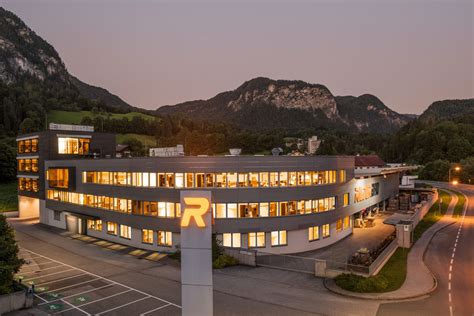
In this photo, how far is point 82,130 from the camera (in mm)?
61906

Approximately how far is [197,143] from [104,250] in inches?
5019

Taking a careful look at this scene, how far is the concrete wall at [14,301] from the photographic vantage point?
984 inches

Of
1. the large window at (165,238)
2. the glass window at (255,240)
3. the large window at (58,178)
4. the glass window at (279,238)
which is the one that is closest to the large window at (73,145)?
the large window at (58,178)

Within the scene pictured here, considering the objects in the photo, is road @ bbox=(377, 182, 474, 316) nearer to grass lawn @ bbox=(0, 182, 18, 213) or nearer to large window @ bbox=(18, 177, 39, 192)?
large window @ bbox=(18, 177, 39, 192)

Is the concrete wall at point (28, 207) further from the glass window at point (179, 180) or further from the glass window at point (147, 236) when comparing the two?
the glass window at point (179, 180)

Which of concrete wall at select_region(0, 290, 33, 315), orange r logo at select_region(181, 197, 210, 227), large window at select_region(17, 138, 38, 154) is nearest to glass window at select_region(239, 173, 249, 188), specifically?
concrete wall at select_region(0, 290, 33, 315)

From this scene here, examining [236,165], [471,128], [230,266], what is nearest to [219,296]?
[230,266]

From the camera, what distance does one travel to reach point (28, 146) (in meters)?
63.0

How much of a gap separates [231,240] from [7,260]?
68.6ft

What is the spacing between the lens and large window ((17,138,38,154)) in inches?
2395

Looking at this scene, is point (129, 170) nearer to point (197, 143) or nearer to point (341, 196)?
point (341, 196)

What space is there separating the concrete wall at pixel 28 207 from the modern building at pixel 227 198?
1876 cm

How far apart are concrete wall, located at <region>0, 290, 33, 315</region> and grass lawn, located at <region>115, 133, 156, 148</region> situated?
12749 cm

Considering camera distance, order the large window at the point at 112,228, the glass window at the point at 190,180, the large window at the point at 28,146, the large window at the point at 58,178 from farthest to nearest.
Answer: the large window at the point at 28,146 < the large window at the point at 58,178 < the large window at the point at 112,228 < the glass window at the point at 190,180
